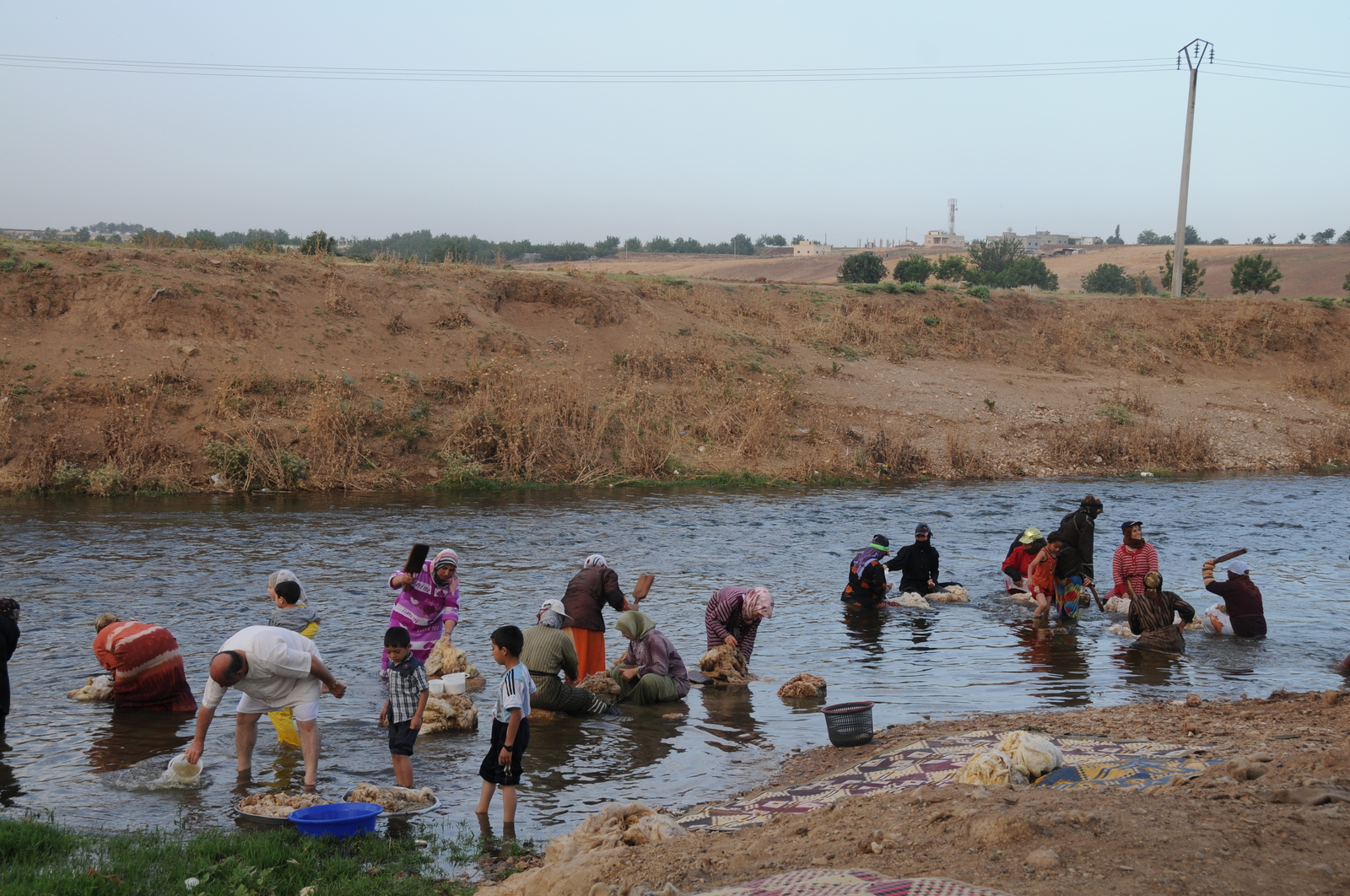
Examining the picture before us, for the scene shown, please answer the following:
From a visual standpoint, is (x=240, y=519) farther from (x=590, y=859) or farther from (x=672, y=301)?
(x=672, y=301)

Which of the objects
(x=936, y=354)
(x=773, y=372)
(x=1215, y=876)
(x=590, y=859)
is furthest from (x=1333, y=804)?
(x=936, y=354)

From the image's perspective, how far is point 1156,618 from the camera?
11.0 metres

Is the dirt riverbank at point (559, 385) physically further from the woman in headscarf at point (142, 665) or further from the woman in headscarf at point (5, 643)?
the woman in headscarf at point (5, 643)

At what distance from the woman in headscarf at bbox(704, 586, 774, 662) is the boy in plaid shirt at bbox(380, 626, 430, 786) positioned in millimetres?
3753

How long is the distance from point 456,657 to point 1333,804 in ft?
22.1

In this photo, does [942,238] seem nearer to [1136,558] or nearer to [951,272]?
[951,272]

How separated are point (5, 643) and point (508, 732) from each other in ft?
12.8

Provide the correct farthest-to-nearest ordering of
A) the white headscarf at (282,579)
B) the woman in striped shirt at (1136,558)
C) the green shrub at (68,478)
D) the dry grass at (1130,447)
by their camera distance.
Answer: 1. the dry grass at (1130,447)
2. the green shrub at (68,478)
3. the woman in striped shirt at (1136,558)
4. the white headscarf at (282,579)

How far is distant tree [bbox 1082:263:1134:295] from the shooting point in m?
72.5

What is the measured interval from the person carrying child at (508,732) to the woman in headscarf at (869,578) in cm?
713

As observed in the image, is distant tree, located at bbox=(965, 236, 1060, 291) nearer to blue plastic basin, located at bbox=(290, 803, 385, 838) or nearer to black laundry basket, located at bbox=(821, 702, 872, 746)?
black laundry basket, located at bbox=(821, 702, 872, 746)

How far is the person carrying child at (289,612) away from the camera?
727cm

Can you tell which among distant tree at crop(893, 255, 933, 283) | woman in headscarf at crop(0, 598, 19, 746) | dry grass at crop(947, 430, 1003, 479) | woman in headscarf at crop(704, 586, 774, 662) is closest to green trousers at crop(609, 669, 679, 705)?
woman in headscarf at crop(704, 586, 774, 662)

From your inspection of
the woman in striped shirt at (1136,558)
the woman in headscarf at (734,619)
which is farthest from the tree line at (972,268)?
the woman in headscarf at (734,619)
